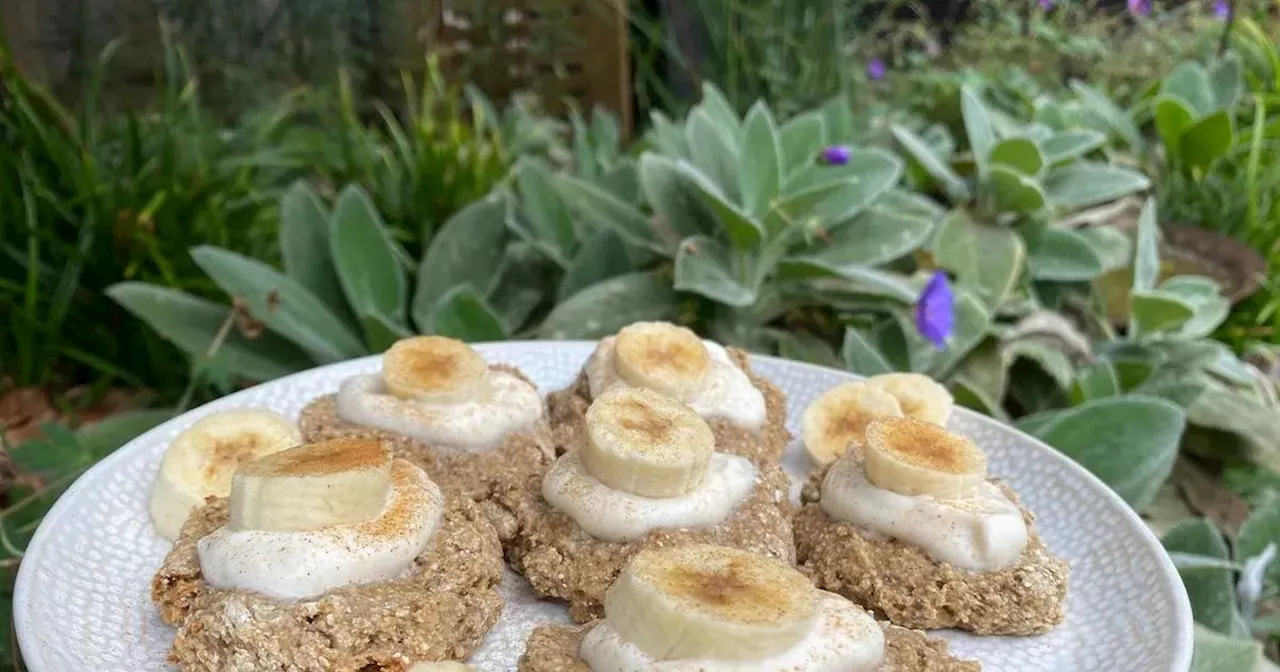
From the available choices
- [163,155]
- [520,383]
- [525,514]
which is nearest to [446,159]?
[163,155]

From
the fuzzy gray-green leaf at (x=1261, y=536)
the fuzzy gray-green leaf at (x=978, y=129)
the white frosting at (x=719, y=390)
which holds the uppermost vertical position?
the fuzzy gray-green leaf at (x=978, y=129)

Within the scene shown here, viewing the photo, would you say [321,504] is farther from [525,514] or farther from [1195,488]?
[1195,488]

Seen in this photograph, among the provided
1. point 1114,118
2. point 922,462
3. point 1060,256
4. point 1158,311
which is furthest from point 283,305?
point 1114,118

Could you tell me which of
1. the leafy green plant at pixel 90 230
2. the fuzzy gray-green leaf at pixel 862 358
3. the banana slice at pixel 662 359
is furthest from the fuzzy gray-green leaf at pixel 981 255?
the leafy green plant at pixel 90 230

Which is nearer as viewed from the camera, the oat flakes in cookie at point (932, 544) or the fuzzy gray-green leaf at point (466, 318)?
the oat flakes in cookie at point (932, 544)

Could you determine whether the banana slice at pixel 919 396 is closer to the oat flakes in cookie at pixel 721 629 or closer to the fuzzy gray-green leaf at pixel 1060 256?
the oat flakes in cookie at pixel 721 629

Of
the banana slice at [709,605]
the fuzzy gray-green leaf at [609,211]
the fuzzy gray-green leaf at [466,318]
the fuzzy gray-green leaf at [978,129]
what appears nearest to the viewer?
the banana slice at [709,605]
